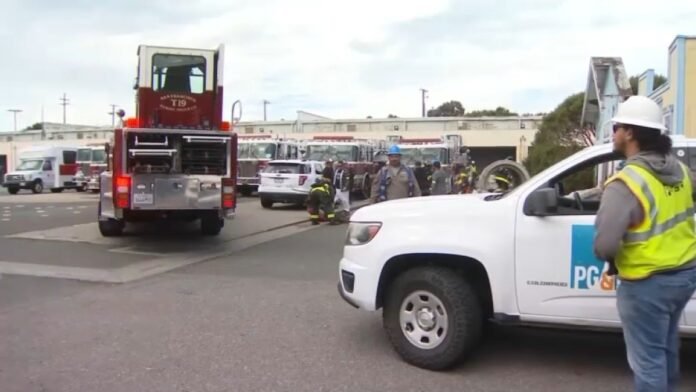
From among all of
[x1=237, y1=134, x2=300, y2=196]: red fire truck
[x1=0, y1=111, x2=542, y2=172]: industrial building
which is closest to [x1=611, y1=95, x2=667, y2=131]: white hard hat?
[x1=237, y1=134, x2=300, y2=196]: red fire truck

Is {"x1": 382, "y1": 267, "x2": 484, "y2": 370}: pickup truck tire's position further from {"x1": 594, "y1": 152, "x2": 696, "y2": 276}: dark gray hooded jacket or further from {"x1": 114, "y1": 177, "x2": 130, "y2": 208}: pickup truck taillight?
{"x1": 114, "y1": 177, "x2": 130, "y2": 208}: pickup truck taillight

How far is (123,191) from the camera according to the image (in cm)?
1127

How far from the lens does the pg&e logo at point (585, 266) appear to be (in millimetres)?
4699

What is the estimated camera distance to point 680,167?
3430 mm

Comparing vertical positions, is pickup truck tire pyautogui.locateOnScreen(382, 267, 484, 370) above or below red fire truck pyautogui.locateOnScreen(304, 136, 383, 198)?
below

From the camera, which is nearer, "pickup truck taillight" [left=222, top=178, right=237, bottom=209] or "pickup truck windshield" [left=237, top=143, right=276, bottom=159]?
"pickup truck taillight" [left=222, top=178, right=237, bottom=209]

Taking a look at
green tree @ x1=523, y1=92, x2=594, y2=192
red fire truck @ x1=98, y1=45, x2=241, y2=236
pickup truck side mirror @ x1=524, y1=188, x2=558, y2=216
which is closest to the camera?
pickup truck side mirror @ x1=524, y1=188, x2=558, y2=216

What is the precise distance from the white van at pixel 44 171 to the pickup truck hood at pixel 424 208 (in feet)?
112

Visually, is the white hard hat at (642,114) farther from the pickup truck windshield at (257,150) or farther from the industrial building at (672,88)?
the pickup truck windshield at (257,150)

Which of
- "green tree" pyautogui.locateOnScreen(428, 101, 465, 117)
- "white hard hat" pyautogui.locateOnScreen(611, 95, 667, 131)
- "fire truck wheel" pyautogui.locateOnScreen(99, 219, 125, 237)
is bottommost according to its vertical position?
"fire truck wheel" pyautogui.locateOnScreen(99, 219, 125, 237)

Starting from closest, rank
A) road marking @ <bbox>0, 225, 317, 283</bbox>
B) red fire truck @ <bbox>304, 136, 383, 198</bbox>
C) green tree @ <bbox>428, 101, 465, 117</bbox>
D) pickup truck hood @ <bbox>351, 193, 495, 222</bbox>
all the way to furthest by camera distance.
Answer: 1. pickup truck hood @ <bbox>351, 193, 495, 222</bbox>
2. road marking @ <bbox>0, 225, 317, 283</bbox>
3. red fire truck @ <bbox>304, 136, 383, 198</bbox>
4. green tree @ <bbox>428, 101, 465, 117</bbox>

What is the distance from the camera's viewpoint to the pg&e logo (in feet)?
15.4

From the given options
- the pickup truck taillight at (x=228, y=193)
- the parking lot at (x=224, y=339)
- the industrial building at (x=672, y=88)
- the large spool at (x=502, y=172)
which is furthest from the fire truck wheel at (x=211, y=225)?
the industrial building at (x=672, y=88)

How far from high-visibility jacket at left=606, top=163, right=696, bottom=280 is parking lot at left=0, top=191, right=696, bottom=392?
6.12ft
